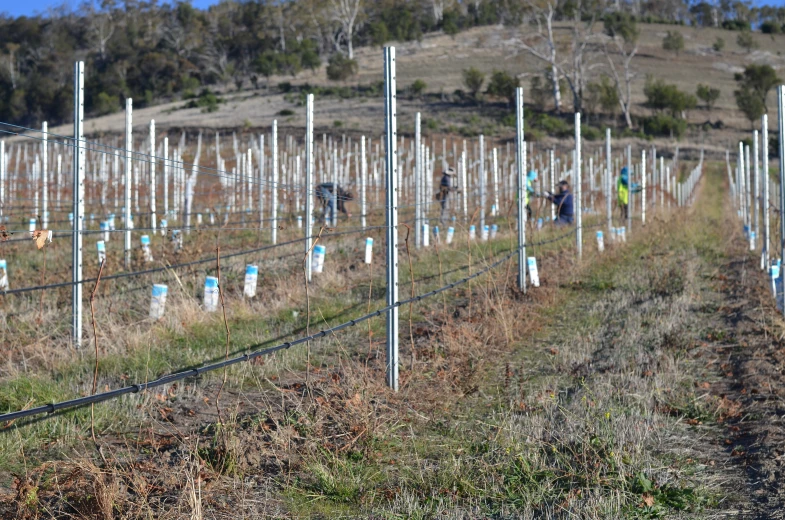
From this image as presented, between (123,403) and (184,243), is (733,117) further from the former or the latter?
(123,403)

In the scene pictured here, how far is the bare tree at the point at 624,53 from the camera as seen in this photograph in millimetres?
48250

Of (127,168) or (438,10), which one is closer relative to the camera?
(127,168)

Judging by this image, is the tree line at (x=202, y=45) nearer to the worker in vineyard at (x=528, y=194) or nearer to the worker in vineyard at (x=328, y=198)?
the worker in vineyard at (x=528, y=194)

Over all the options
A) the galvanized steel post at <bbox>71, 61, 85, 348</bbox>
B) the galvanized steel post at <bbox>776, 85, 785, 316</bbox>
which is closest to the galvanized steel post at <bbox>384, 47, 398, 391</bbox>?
the galvanized steel post at <bbox>71, 61, 85, 348</bbox>

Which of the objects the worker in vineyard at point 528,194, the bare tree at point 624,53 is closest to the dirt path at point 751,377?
the worker in vineyard at point 528,194

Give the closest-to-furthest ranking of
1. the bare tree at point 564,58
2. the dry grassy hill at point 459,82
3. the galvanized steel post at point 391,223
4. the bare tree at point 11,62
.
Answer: the galvanized steel post at point 391,223 < the dry grassy hill at point 459,82 < the bare tree at point 564,58 < the bare tree at point 11,62

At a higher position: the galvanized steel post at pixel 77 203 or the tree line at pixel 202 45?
the tree line at pixel 202 45

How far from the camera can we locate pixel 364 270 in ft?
31.3

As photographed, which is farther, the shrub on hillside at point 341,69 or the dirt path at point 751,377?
the shrub on hillside at point 341,69

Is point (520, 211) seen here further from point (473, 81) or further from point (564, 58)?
point (564, 58)

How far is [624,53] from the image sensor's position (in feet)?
164

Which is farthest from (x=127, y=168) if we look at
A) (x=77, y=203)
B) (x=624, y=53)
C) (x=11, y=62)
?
(x=11, y=62)

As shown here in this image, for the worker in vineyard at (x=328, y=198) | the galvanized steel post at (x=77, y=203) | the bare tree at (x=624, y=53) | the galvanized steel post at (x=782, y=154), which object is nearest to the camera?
the galvanized steel post at (x=77, y=203)

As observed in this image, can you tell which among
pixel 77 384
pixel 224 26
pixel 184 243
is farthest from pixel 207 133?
pixel 77 384
